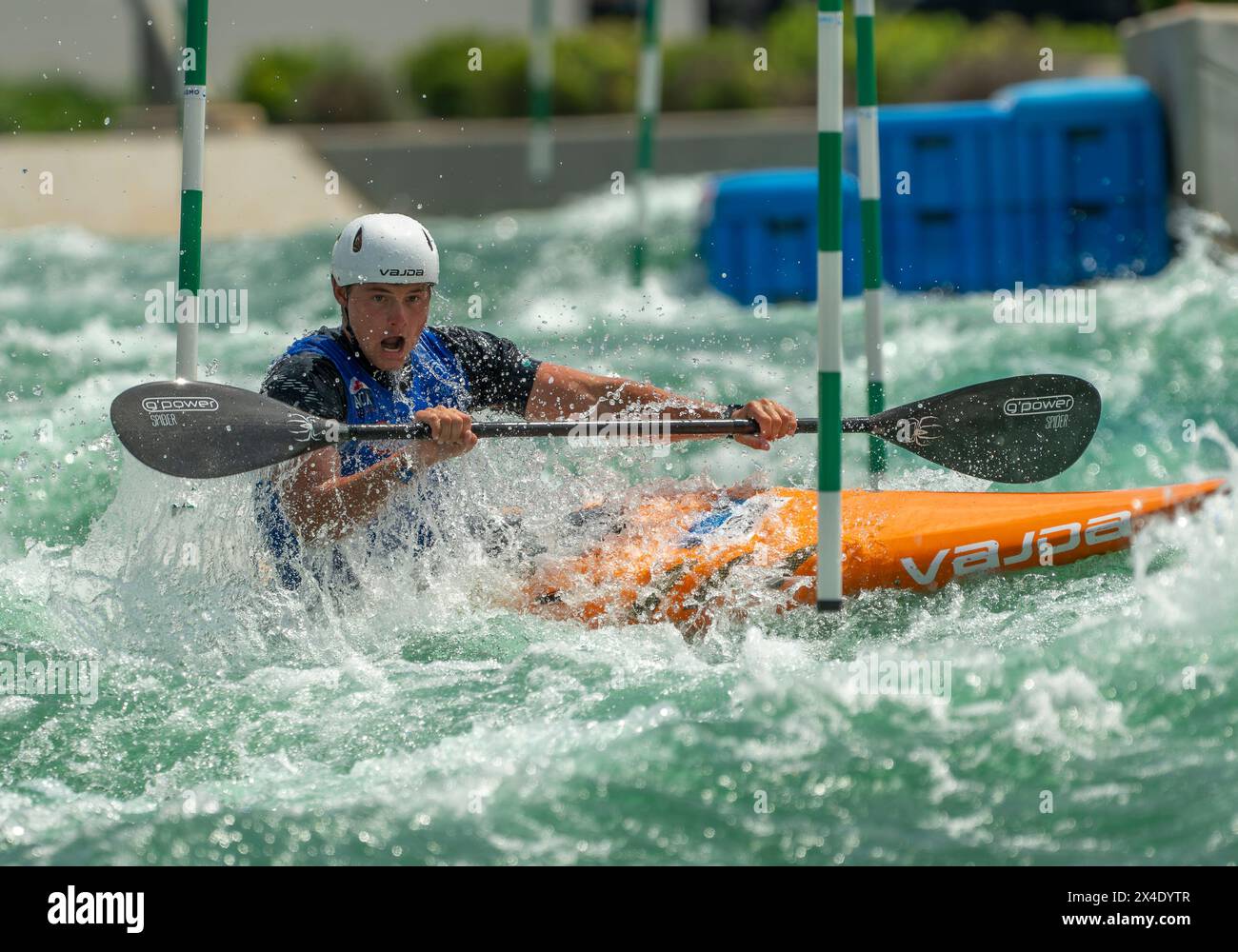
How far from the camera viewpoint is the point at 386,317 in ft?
15.1

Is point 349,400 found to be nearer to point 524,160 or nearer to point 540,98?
point 540,98

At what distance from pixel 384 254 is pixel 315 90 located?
13.9 metres

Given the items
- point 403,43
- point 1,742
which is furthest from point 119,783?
point 403,43

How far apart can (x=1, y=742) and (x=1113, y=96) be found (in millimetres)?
8667

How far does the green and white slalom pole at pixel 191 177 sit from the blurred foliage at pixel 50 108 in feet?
40.0

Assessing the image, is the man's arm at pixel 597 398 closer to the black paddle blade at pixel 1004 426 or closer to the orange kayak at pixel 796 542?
the orange kayak at pixel 796 542

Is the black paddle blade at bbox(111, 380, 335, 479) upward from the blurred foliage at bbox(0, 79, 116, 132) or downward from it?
downward

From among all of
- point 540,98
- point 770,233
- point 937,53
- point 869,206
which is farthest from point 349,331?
point 937,53

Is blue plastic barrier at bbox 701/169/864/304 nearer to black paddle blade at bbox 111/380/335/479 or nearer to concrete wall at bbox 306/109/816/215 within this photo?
concrete wall at bbox 306/109/816/215

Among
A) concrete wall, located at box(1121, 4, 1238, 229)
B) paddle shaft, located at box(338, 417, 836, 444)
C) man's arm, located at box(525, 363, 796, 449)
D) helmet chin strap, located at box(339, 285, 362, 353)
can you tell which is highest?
concrete wall, located at box(1121, 4, 1238, 229)

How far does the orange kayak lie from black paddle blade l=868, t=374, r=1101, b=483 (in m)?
0.16

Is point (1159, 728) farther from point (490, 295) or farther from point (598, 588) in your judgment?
point (490, 295)

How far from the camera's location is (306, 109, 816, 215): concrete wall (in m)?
15.7

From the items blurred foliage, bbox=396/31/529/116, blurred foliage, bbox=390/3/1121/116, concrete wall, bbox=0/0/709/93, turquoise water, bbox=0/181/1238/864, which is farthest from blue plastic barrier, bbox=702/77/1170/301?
blurred foliage, bbox=396/31/529/116
